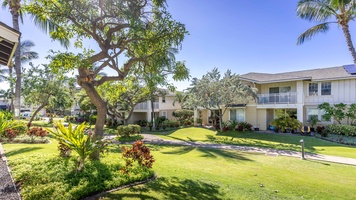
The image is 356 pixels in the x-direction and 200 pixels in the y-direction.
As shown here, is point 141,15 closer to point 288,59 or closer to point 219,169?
point 219,169

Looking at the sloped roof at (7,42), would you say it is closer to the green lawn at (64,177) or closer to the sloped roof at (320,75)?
the green lawn at (64,177)

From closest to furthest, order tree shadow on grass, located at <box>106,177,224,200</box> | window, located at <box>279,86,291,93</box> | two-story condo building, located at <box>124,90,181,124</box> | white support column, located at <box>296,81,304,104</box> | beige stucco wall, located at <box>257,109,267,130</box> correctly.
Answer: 1. tree shadow on grass, located at <box>106,177,224,200</box>
2. white support column, located at <box>296,81,304,104</box>
3. window, located at <box>279,86,291,93</box>
4. beige stucco wall, located at <box>257,109,267,130</box>
5. two-story condo building, located at <box>124,90,181,124</box>

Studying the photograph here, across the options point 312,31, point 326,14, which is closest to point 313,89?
point 312,31

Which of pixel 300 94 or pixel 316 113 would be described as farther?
pixel 316 113

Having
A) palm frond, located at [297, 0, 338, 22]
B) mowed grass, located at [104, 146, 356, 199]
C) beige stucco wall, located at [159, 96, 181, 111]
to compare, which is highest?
palm frond, located at [297, 0, 338, 22]

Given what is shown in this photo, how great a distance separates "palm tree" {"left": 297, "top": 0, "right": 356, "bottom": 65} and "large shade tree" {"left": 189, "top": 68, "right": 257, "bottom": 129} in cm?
758

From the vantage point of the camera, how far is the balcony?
75.1ft

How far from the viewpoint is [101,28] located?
28.8 feet

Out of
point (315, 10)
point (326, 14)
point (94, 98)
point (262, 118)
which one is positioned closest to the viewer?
point (94, 98)

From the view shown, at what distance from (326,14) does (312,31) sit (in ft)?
5.68

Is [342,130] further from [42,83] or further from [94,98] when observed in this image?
[42,83]

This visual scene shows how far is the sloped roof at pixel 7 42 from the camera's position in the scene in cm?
584

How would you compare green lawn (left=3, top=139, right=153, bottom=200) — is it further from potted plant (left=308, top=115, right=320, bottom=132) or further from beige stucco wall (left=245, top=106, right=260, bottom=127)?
beige stucco wall (left=245, top=106, right=260, bottom=127)

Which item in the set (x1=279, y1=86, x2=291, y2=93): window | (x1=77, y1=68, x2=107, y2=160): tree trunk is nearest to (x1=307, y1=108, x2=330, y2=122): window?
(x1=279, y1=86, x2=291, y2=93): window
